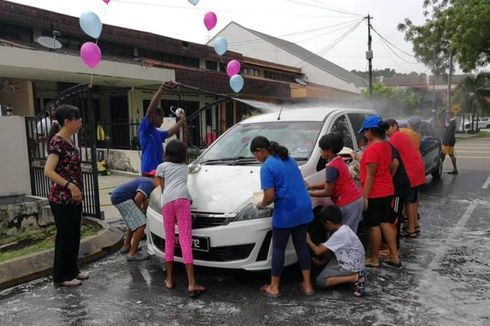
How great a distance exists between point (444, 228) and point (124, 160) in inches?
368

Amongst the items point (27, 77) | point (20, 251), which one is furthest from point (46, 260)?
point (27, 77)

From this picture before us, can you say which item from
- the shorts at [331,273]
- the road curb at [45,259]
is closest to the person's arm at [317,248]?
the shorts at [331,273]

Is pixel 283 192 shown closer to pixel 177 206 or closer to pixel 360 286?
pixel 177 206

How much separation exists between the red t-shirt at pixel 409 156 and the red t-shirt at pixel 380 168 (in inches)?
40.4

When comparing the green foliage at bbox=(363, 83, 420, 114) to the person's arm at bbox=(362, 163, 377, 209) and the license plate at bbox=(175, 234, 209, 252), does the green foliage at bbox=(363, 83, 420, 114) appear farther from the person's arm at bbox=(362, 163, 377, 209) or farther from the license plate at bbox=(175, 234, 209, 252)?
the license plate at bbox=(175, 234, 209, 252)

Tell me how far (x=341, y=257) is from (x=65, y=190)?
8.69 feet

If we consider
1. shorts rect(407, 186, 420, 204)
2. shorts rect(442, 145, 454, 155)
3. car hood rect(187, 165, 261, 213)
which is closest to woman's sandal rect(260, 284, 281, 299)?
car hood rect(187, 165, 261, 213)

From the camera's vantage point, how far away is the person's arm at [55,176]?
14.1 feet

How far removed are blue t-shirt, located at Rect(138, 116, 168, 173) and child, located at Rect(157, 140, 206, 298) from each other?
4.14 ft

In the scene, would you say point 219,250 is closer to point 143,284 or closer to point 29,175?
point 143,284

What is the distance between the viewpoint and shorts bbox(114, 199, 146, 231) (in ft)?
17.5

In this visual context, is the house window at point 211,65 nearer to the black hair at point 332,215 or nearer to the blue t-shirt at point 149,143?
the blue t-shirt at point 149,143

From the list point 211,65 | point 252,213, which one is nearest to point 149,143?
point 252,213

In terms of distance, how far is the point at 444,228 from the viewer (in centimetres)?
680
